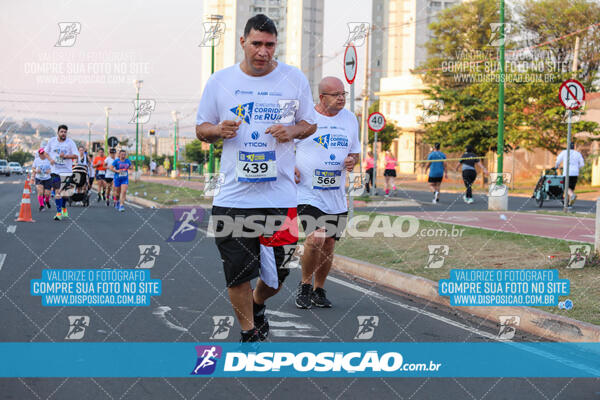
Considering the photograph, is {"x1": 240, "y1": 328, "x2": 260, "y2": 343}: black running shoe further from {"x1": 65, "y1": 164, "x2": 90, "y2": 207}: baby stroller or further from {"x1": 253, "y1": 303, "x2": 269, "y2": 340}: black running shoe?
{"x1": 65, "y1": 164, "x2": 90, "y2": 207}: baby stroller

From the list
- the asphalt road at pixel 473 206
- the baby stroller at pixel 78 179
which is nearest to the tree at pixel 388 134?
the asphalt road at pixel 473 206

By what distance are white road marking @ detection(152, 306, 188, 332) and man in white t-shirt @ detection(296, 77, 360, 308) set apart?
122 centimetres

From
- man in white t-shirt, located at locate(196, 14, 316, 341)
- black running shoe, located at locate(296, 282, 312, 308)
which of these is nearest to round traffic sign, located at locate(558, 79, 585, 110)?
black running shoe, located at locate(296, 282, 312, 308)

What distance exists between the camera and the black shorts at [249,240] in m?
4.67

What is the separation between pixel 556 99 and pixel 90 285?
110ft

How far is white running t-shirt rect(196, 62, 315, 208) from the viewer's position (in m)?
4.66

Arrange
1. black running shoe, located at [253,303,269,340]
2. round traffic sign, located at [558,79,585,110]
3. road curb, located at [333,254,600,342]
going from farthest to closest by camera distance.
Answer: round traffic sign, located at [558,79,585,110]
road curb, located at [333,254,600,342]
black running shoe, located at [253,303,269,340]

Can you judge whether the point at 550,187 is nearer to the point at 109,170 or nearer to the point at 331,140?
the point at 109,170

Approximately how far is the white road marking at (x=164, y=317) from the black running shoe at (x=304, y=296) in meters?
1.18

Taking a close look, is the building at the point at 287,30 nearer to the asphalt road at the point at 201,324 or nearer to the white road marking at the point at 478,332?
the asphalt road at the point at 201,324

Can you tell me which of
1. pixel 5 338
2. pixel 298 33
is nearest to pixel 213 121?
pixel 5 338

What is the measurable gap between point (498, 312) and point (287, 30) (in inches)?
5136

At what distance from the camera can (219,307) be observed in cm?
679

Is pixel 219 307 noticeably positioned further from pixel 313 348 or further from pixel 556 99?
pixel 556 99
